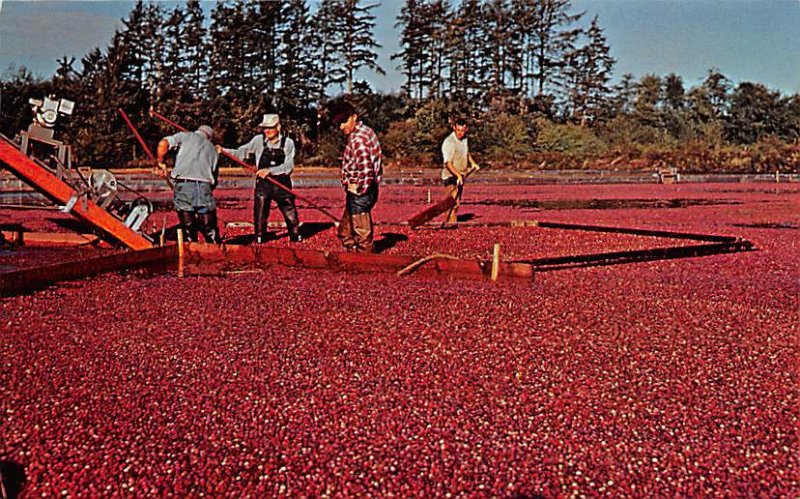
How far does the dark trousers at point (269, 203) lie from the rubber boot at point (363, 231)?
58.4 inches

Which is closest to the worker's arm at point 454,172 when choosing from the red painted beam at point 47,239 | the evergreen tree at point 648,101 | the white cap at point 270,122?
the white cap at point 270,122

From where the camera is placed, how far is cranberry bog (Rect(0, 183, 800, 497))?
292 cm

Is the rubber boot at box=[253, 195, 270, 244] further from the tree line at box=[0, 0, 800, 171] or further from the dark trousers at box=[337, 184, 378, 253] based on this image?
the tree line at box=[0, 0, 800, 171]

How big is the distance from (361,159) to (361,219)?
1.91ft

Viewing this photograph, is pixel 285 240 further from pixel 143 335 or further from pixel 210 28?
pixel 210 28

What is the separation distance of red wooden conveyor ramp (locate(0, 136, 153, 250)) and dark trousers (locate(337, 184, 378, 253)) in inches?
77.5

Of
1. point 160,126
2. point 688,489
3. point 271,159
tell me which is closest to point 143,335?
point 688,489

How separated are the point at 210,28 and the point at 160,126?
20.1ft

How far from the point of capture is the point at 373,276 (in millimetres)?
6789

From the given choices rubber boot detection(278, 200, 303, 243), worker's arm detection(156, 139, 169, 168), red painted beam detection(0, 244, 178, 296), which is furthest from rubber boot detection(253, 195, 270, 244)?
red painted beam detection(0, 244, 178, 296)

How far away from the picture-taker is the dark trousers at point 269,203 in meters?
9.24

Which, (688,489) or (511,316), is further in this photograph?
(511,316)

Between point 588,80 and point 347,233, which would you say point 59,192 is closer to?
point 347,233

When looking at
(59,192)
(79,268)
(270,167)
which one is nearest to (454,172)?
(270,167)
